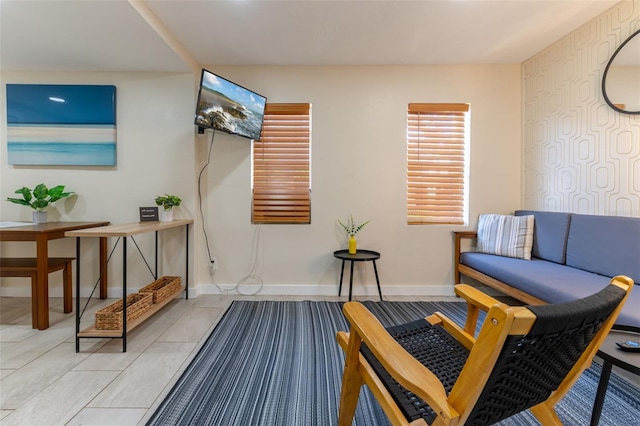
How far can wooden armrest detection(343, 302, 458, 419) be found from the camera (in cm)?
65

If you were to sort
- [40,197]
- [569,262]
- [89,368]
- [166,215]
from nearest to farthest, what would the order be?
[89,368]
[569,262]
[40,197]
[166,215]

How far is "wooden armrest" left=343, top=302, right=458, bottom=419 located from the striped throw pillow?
2.15 metres

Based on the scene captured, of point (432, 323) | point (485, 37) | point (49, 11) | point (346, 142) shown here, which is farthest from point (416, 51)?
point (49, 11)

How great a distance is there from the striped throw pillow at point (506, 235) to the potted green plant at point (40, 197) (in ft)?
14.0

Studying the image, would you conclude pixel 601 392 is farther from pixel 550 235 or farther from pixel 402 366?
pixel 550 235

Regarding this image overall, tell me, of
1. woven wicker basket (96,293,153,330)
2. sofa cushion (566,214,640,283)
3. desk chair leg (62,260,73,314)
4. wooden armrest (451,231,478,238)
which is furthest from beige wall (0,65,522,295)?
sofa cushion (566,214,640,283)

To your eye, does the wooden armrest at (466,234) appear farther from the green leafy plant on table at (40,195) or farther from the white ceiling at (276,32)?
the green leafy plant on table at (40,195)

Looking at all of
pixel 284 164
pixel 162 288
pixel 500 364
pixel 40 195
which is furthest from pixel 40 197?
pixel 500 364

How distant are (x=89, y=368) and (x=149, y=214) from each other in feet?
4.41

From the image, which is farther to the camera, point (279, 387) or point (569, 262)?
point (569, 262)

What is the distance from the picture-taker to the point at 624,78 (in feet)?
6.11

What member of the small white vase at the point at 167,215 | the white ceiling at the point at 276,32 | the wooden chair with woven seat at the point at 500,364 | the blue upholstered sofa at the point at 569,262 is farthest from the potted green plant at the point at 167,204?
the blue upholstered sofa at the point at 569,262

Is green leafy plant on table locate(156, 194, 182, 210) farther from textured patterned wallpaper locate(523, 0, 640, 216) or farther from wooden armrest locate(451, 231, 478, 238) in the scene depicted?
textured patterned wallpaper locate(523, 0, 640, 216)

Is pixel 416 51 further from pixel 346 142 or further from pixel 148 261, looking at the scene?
pixel 148 261
